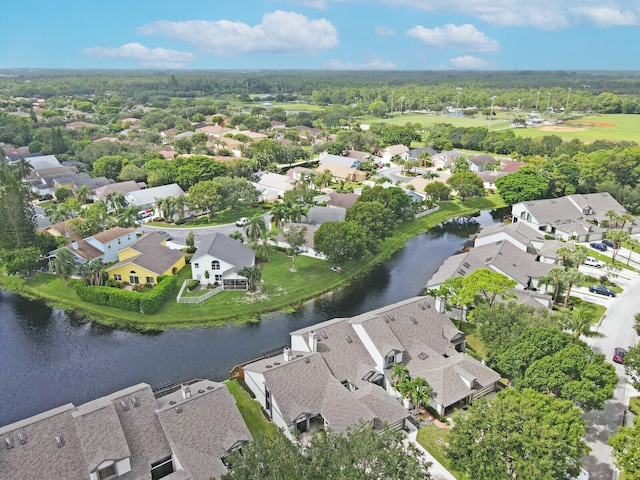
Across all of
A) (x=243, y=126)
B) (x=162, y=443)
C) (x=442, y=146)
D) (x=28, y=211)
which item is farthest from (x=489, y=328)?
(x=243, y=126)

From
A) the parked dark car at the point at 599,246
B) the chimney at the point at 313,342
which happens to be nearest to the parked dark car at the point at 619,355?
the chimney at the point at 313,342

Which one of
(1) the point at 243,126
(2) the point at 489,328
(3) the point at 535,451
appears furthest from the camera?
(1) the point at 243,126

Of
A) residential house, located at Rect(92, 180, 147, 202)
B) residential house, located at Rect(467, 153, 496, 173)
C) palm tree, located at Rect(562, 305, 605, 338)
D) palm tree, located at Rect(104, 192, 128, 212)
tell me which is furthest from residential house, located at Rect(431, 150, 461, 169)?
palm tree, located at Rect(562, 305, 605, 338)

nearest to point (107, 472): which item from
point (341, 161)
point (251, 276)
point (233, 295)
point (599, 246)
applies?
point (233, 295)

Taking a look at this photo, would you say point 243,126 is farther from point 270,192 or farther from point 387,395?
point 387,395

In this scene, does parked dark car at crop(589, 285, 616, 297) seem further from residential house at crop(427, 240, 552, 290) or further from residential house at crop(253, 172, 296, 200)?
residential house at crop(253, 172, 296, 200)
